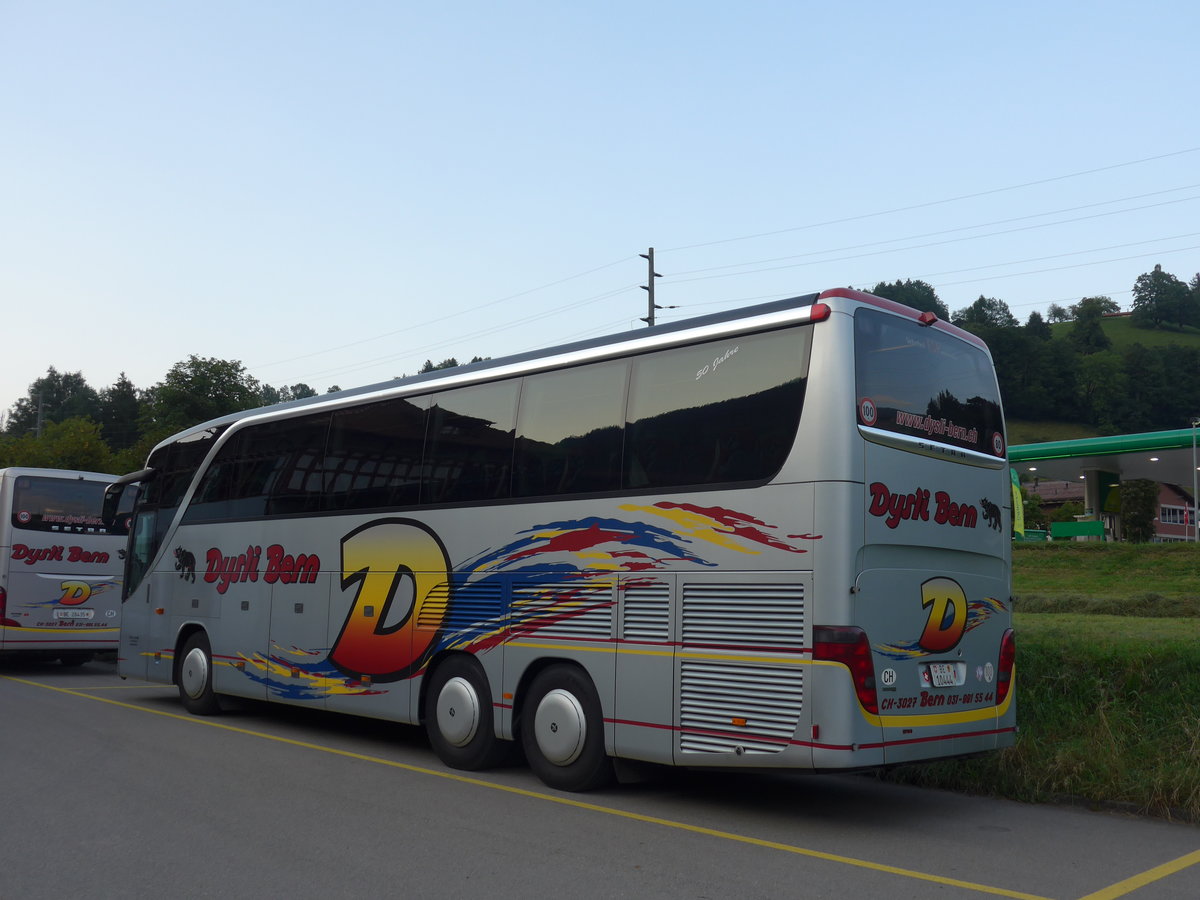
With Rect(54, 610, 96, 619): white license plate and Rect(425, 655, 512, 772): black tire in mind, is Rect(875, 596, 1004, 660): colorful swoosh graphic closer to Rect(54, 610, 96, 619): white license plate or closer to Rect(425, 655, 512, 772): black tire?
Rect(425, 655, 512, 772): black tire

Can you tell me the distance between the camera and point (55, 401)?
13662 cm

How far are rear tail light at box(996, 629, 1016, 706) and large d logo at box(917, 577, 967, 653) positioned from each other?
2.20 ft

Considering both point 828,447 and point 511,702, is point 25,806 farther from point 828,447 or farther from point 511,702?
point 828,447

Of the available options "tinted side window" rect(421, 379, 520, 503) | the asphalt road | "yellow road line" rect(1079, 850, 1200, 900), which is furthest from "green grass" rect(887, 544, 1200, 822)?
"tinted side window" rect(421, 379, 520, 503)

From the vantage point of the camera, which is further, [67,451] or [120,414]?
[120,414]

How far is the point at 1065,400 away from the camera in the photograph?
124312mm

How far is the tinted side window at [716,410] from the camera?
8023mm

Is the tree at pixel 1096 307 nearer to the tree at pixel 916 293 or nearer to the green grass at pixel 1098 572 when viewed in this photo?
the tree at pixel 916 293

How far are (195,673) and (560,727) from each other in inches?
279

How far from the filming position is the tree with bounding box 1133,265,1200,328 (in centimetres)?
16012

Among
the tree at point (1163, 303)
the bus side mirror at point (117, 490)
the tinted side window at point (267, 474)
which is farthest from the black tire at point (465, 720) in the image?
the tree at point (1163, 303)

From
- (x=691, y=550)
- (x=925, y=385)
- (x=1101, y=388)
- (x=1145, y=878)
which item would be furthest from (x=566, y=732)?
(x=1101, y=388)

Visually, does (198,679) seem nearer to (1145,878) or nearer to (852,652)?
(852,652)

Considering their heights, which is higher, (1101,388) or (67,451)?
(1101,388)
